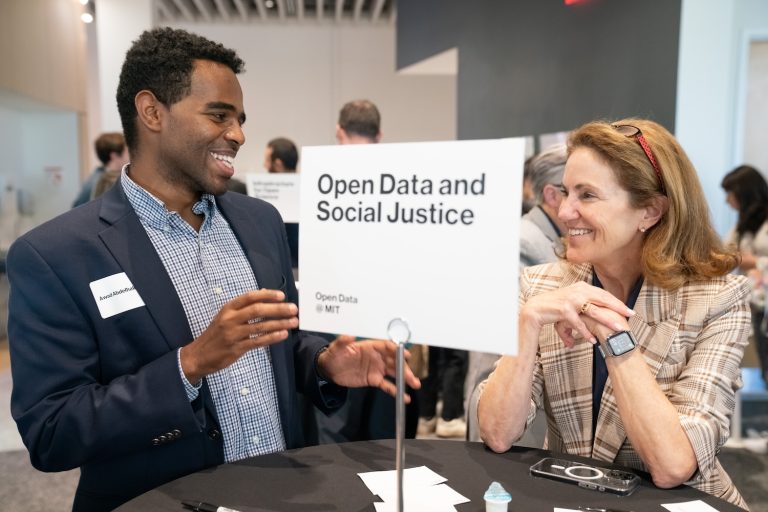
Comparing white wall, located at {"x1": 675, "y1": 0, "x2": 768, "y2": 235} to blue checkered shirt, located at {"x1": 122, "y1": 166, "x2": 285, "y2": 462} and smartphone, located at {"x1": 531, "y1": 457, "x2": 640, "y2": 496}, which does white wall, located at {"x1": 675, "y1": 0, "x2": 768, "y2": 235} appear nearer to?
smartphone, located at {"x1": 531, "y1": 457, "x2": 640, "y2": 496}

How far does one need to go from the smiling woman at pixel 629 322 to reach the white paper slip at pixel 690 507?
0.57ft

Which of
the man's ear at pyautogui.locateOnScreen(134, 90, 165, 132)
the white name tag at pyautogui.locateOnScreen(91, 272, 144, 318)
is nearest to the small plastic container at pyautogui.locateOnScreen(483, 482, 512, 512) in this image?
the white name tag at pyautogui.locateOnScreen(91, 272, 144, 318)

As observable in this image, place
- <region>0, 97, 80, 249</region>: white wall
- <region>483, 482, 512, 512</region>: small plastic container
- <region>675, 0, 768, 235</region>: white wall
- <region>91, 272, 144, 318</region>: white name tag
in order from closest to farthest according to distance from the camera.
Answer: <region>483, 482, 512, 512</region>: small plastic container, <region>91, 272, 144, 318</region>: white name tag, <region>675, 0, 768, 235</region>: white wall, <region>0, 97, 80, 249</region>: white wall

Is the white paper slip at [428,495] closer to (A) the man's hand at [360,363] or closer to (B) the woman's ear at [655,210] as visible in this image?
(A) the man's hand at [360,363]

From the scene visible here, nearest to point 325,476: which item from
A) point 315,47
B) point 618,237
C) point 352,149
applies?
point 352,149

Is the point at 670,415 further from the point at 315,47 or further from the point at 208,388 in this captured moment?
the point at 315,47

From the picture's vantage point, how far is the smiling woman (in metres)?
1.44

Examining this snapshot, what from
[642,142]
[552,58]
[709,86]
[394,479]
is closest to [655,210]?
[642,142]

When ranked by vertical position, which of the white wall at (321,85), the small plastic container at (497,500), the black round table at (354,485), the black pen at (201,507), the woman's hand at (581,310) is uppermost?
the white wall at (321,85)

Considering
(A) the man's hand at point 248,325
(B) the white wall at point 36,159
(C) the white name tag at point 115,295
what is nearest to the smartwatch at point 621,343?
(A) the man's hand at point 248,325

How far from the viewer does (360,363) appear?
4.80 ft

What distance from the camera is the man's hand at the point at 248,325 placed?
1.13 metres

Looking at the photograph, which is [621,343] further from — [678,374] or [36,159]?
[36,159]

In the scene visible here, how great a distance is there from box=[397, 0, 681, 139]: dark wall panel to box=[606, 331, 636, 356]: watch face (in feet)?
8.58
